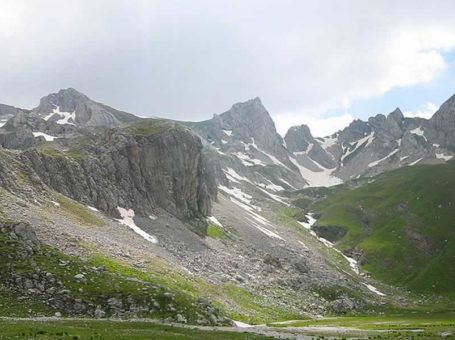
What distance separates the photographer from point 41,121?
613ft

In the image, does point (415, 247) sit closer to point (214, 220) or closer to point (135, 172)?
point (214, 220)

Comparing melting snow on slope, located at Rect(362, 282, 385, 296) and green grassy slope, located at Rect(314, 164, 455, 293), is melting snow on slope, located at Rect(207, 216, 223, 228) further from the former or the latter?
green grassy slope, located at Rect(314, 164, 455, 293)

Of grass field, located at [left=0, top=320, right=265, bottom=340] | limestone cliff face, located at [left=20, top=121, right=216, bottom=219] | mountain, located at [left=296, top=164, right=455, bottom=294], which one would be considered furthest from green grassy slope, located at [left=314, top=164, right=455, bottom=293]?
grass field, located at [left=0, top=320, right=265, bottom=340]

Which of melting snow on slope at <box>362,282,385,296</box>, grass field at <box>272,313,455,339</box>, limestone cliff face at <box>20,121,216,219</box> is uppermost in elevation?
limestone cliff face at <box>20,121,216,219</box>

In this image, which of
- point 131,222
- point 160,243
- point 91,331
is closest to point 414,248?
point 160,243

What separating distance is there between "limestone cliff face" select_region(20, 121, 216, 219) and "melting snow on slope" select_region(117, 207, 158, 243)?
76.5 inches

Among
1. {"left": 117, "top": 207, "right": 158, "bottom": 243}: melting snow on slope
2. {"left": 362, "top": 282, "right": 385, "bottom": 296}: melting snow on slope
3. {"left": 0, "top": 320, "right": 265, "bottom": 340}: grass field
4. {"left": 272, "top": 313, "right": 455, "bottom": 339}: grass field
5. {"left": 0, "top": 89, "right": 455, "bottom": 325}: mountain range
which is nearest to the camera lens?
{"left": 0, "top": 320, "right": 265, "bottom": 340}: grass field

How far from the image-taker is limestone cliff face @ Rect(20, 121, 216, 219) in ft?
352

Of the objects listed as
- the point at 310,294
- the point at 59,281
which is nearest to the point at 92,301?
the point at 59,281

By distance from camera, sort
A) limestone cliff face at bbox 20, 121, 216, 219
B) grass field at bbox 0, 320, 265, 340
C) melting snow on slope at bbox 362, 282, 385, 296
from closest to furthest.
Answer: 1. grass field at bbox 0, 320, 265, 340
2. limestone cliff face at bbox 20, 121, 216, 219
3. melting snow on slope at bbox 362, 282, 385, 296

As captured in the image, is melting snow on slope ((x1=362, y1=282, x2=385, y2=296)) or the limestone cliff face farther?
melting snow on slope ((x1=362, y1=282, x2=385, y2=296))

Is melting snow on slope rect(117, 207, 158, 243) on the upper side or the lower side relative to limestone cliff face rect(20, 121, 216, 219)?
lower

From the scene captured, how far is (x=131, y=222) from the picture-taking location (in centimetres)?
10962

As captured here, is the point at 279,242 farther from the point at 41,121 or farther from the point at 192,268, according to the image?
the point at 41,121
